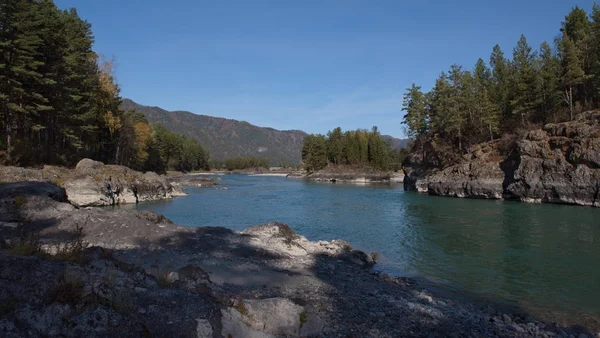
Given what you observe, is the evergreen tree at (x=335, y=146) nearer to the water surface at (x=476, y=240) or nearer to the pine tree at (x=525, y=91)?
the pine tree at (x=525, y=91)

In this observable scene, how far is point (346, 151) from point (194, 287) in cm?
12659

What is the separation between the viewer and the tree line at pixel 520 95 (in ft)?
180

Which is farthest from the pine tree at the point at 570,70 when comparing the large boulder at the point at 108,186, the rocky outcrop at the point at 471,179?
the large boulder at the point at 108,186

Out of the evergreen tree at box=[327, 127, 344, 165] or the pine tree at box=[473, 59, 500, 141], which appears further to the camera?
the evergreen tree at box=[327, 127, 344, 165]

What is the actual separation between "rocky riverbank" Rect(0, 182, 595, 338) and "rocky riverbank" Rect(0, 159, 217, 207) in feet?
50.4

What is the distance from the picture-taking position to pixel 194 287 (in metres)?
7.73

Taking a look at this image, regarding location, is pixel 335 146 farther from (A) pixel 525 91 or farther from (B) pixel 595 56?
(B) pixel 595 56

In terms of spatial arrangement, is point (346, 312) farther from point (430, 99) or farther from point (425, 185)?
point (430, 99)

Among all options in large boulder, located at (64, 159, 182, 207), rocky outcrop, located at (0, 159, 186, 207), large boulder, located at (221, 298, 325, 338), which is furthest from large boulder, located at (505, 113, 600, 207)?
rocky outcrop, located at (0, 159, 186, 207)

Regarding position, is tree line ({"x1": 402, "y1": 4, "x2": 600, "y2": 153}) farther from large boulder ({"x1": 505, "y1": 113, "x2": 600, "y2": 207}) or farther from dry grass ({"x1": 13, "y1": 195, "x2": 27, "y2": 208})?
dry grass ({"x1": 13, "y1": 195, "x2": 27, "y2": 208})

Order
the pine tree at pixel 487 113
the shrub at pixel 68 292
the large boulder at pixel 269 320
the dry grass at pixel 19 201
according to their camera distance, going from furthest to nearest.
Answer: the pine tree at pixel 487 113 < the dry grass at pixel 19 201 < the large boulder at pixel 269 320 < the shrub at pixel 68 292

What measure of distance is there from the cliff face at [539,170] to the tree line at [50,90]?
172 feet

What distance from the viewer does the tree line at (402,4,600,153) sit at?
5475 centimetres

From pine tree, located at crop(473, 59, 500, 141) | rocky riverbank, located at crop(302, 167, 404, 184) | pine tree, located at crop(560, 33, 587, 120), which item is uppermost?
pine tree, located at crop(560, 33, 587, 120)
